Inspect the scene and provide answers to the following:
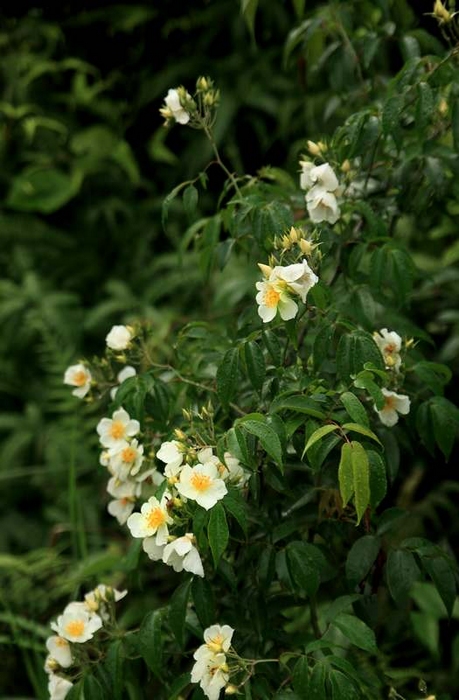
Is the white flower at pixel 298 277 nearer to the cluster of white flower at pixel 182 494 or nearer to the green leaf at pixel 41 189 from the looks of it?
the cluster of white flower at pixel 182 494

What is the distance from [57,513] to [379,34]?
6.75 feet

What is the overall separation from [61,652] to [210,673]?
386 millimetres

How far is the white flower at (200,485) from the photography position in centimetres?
155

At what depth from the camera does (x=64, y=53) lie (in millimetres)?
4238

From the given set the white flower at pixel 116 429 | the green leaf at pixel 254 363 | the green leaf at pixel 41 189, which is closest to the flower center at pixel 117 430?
the white flower at pixel 116 429

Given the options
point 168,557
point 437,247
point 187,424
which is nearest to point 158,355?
point 437,247

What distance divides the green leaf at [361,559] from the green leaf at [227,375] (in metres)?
0.38

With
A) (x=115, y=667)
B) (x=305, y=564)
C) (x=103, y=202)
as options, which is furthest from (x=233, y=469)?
(x=103, y=202)

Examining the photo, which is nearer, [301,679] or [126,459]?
[301,679]

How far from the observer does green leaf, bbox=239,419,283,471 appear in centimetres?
150

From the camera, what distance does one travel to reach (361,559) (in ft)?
5.82

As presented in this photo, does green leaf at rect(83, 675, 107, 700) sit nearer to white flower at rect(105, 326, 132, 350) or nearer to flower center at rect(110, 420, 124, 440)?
flower center at rect(110, 420, 124, 440)

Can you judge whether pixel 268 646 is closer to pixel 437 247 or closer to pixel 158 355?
pixel 158 355

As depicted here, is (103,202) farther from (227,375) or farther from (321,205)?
(227,375)
